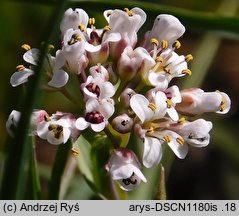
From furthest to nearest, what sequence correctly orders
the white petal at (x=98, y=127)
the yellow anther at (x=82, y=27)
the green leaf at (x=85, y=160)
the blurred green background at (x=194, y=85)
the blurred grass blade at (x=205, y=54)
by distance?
the blurred green background at (x=194, y=85) < the blurred grass blade at (x=205, y=54) < the green leaf at (x=85, y=160) < the yellow anther at (x=82, y=27) < the white petal at (x=98, y=127)

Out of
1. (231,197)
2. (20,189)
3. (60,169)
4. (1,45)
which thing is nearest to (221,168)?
(231,197)

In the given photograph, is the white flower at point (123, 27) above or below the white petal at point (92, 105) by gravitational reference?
above

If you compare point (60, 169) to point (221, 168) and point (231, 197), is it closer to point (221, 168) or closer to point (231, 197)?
point (231, 197)

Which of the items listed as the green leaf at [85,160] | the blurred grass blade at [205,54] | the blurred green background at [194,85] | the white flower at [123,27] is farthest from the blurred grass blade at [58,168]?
the blurred grass blade at [205,54]

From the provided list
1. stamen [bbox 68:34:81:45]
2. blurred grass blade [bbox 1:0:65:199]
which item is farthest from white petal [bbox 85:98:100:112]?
blurred grass blade [bbox 1:0:65:199]

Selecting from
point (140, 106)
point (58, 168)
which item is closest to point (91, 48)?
point (140, 106)

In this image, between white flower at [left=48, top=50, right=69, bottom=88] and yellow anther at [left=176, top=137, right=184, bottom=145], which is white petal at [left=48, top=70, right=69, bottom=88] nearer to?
white flower at [left=48, top=50, right=69, bottom=88]

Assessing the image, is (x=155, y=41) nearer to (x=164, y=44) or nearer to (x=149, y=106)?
(x=164, y=44)

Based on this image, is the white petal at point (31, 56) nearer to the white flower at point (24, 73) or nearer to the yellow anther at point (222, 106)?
the white flower at point (24, 73)
